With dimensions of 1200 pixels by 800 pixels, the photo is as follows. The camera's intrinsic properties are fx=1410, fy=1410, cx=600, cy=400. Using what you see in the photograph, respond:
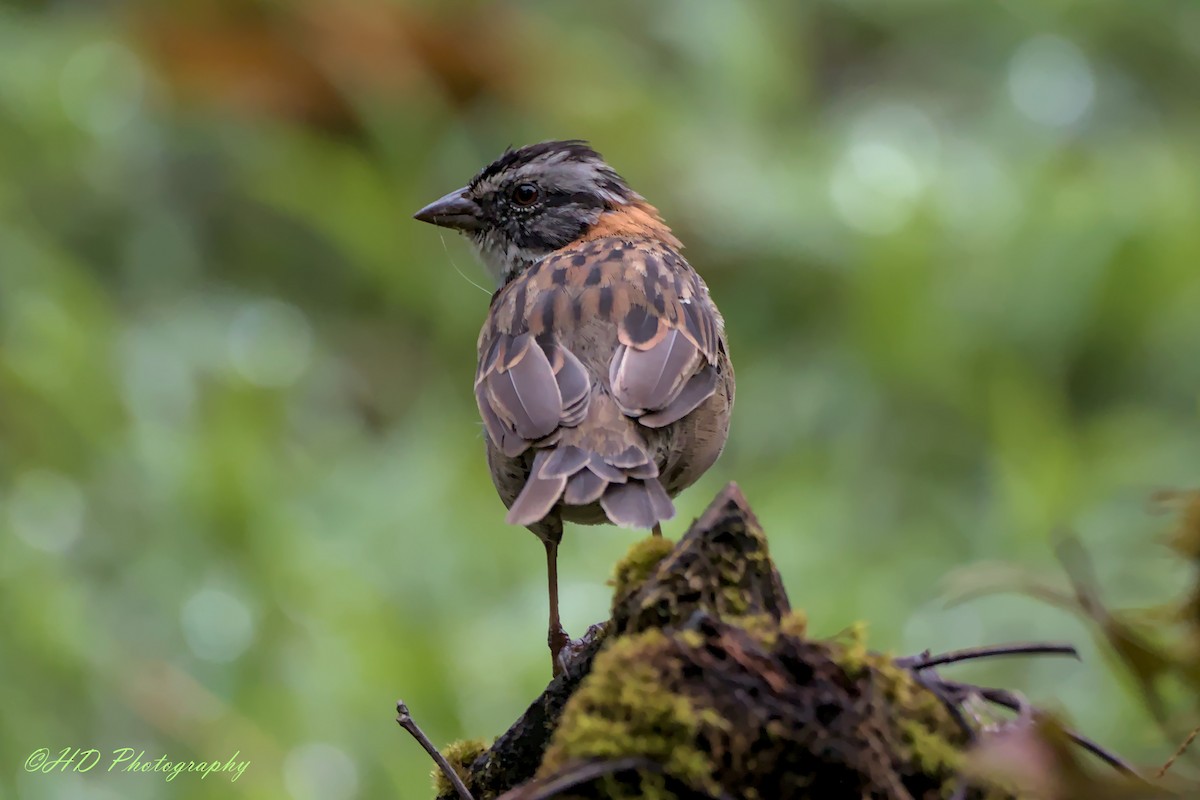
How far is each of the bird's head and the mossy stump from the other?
3.51 m

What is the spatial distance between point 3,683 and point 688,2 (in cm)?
840

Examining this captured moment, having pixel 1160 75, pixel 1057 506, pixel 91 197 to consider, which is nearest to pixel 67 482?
pixel 91 197

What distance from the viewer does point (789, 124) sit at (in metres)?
11.1

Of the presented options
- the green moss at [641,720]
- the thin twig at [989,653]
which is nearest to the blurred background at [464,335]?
the thin twig at [989,653]

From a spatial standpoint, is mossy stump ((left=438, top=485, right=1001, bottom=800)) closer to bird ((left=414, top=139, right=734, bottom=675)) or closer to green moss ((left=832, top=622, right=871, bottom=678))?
green moss ((left=832, top=622, right=871, bottom=678))

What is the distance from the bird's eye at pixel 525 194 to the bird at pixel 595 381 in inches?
0.7

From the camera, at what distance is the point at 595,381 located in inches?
169

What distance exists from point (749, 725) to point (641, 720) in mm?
162

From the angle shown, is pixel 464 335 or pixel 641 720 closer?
pixel 641 720

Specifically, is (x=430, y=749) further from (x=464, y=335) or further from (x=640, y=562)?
(x=464, y=335)

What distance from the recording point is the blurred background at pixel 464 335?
6.17 metres

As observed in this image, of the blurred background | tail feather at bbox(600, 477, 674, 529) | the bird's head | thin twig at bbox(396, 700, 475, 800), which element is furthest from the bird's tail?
the bird's head

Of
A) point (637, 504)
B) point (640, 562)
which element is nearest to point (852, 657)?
point (640, 562)

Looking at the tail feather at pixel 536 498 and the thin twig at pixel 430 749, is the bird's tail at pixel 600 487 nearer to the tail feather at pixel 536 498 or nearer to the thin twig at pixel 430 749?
the tail feather at pixel 536 498
